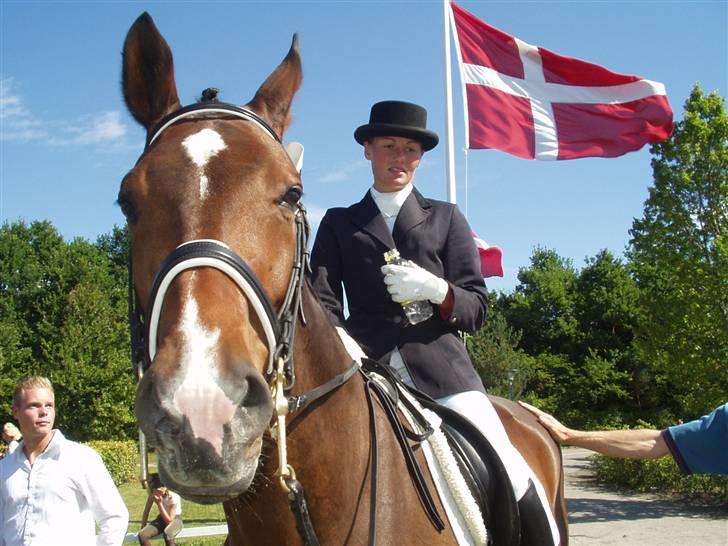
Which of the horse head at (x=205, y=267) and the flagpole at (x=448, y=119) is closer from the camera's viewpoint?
the horse head at (x=205, y=267)

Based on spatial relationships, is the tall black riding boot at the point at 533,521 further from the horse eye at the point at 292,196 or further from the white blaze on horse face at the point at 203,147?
the white blaze on horse face at the point at 203,147

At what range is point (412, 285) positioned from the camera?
3.19 m

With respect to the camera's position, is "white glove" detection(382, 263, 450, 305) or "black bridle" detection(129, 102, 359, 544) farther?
"white glove" detection(382, 263, 450, 305)

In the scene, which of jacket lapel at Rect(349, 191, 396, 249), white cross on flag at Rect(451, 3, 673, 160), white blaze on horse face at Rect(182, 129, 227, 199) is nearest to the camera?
white blaze on horse face at Rect(182, 129, 227, 199)

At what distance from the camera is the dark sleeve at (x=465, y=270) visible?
11.3 feet

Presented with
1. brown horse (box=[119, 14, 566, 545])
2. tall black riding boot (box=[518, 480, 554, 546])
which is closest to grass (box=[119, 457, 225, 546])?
tall black riding boot (box=[518, 480, 554, 546])

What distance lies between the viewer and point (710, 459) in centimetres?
350

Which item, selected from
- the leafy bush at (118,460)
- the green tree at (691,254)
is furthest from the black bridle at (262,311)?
the leafy bush at (118,460)

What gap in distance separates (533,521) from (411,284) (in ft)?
4.60

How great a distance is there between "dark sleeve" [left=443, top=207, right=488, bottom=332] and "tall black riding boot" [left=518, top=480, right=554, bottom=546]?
906 mm

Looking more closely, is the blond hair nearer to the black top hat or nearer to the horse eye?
the black top hat

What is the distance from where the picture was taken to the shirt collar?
3660 millimetres

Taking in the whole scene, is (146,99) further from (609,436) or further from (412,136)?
(609,436)

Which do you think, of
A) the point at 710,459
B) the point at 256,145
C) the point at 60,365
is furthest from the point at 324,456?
the point at 60,365
